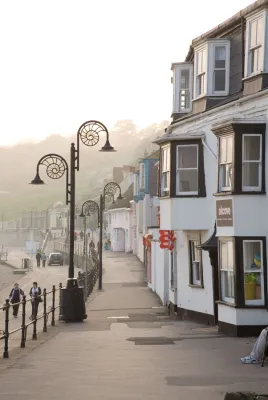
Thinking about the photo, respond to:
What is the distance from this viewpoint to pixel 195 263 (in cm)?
2798

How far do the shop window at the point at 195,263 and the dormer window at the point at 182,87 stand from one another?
567cm

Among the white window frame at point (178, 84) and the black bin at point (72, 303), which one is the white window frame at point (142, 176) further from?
the black bin at point (72, 303)

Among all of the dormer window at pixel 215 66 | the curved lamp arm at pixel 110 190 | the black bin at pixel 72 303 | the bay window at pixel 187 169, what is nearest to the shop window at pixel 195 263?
the bay window at pixel 187 169

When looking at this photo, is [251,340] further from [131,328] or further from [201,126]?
[201,126]

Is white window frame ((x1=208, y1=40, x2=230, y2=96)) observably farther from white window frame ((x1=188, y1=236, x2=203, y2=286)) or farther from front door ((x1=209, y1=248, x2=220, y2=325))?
front door ((x1=209, y1=248, x2=220, y2=325))

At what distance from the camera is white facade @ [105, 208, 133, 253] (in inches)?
3625

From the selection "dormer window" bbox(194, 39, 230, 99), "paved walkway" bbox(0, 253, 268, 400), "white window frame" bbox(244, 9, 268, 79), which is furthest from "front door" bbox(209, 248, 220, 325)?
"white window frame" bbox(244, 9, 268, 79)

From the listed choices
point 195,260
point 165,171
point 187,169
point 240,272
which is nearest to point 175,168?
point 187,169

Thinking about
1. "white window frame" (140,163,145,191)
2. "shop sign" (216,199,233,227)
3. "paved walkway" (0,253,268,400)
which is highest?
"white window frame" (140,163,145,191)

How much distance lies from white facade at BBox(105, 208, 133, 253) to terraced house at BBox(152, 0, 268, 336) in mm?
60750

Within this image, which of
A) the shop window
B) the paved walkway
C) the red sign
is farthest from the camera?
the red sign

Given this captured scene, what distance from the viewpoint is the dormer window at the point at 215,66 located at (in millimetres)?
26109

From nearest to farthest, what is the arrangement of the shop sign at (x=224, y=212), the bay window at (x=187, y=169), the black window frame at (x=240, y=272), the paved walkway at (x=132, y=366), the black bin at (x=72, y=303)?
the paved walkway at (x=132, y=366), the black window frame at (x=240, y=272), the shop sign at (x=224, y=212), the black bin at (x=72, y=303), the bay window at (x=187, y=169)

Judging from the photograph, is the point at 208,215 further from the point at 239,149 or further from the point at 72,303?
the point at 72,303
